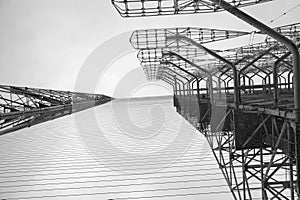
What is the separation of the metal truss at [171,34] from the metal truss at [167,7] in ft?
12.1

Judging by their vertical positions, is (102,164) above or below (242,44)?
below

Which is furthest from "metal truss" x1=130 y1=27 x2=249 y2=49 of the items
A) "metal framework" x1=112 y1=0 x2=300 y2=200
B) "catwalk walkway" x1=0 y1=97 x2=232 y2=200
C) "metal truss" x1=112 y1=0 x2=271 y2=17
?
"metal truss" x1=112 y1=0 x2=271 y2=17

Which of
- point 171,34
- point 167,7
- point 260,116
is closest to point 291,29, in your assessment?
point 171,34

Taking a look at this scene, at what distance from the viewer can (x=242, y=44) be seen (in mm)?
14141

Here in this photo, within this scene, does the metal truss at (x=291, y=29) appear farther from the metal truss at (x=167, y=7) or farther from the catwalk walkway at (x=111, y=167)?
the metal truss at (x=167, y=7)

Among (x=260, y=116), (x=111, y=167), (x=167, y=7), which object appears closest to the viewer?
(x=260, y=116)

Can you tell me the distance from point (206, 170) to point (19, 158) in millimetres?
5390

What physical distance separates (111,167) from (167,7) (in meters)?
4.01

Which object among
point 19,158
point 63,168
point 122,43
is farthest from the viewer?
point 122,43

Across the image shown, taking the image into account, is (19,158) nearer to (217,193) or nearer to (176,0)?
(217,193)

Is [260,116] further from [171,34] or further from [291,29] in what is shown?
[291,29]

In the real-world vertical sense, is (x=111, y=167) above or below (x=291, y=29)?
below

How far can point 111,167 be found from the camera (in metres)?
7.56

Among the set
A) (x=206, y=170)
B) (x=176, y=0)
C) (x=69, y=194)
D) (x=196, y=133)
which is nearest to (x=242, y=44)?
(x=196, y=133)
